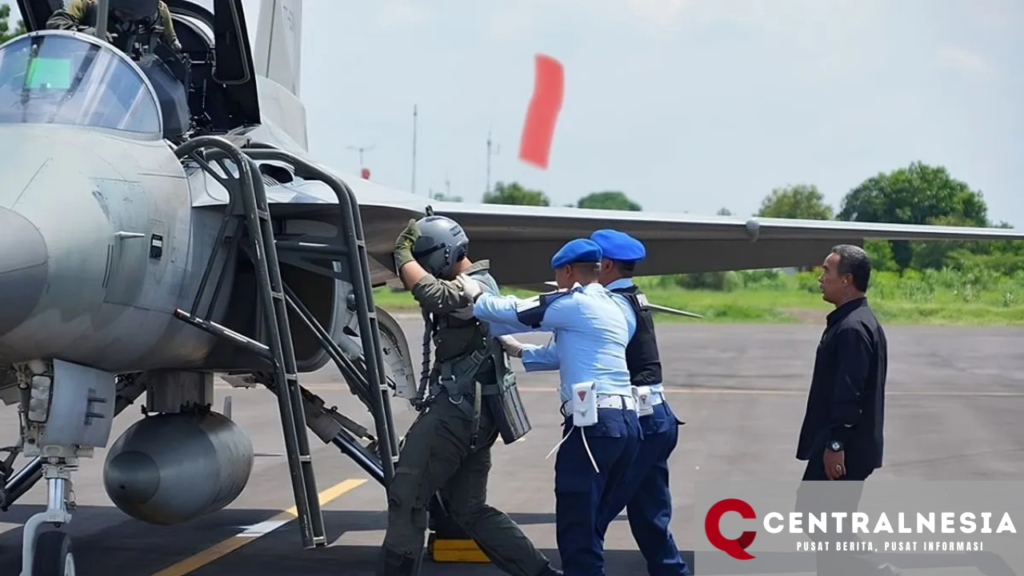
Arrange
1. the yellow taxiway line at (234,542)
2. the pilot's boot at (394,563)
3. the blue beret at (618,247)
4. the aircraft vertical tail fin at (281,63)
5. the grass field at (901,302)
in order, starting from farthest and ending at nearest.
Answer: the grass field at (901,302), the aircraft vertical tail fin at (281,63), the yellow taxiway line at (234,542), the blue beret at (618,247), the pilot's boot at (394,563)

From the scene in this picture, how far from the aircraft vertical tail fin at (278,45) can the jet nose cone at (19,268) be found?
5.80 metres

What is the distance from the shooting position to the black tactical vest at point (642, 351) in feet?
25.1

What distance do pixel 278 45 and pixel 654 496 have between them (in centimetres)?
611

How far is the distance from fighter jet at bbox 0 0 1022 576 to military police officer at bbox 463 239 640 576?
4.53ft

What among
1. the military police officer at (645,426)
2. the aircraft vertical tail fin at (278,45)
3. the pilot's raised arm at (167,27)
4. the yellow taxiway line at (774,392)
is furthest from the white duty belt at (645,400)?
the yellow taxiway line at (774,392)

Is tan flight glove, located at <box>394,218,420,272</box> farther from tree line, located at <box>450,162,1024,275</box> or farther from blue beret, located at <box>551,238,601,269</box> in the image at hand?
tree line, located at <box>450,162,1024,275</box>

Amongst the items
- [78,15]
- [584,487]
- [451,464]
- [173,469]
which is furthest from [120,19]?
[584,487]

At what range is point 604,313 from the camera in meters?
6.88

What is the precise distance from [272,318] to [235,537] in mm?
3138

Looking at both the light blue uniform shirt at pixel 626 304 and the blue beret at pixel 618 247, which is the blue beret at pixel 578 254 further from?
the blue beret at pixel 618 247

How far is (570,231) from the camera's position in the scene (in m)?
10.5

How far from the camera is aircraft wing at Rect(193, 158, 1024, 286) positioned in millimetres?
8750

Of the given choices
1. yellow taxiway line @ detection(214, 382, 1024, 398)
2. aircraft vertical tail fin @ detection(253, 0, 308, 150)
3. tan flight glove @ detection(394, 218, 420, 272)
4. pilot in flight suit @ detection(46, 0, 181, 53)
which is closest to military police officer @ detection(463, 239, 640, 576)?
tan flight glove @ detection(394, 218, 420, 272)

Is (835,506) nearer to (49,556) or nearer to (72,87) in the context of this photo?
(49,556)
